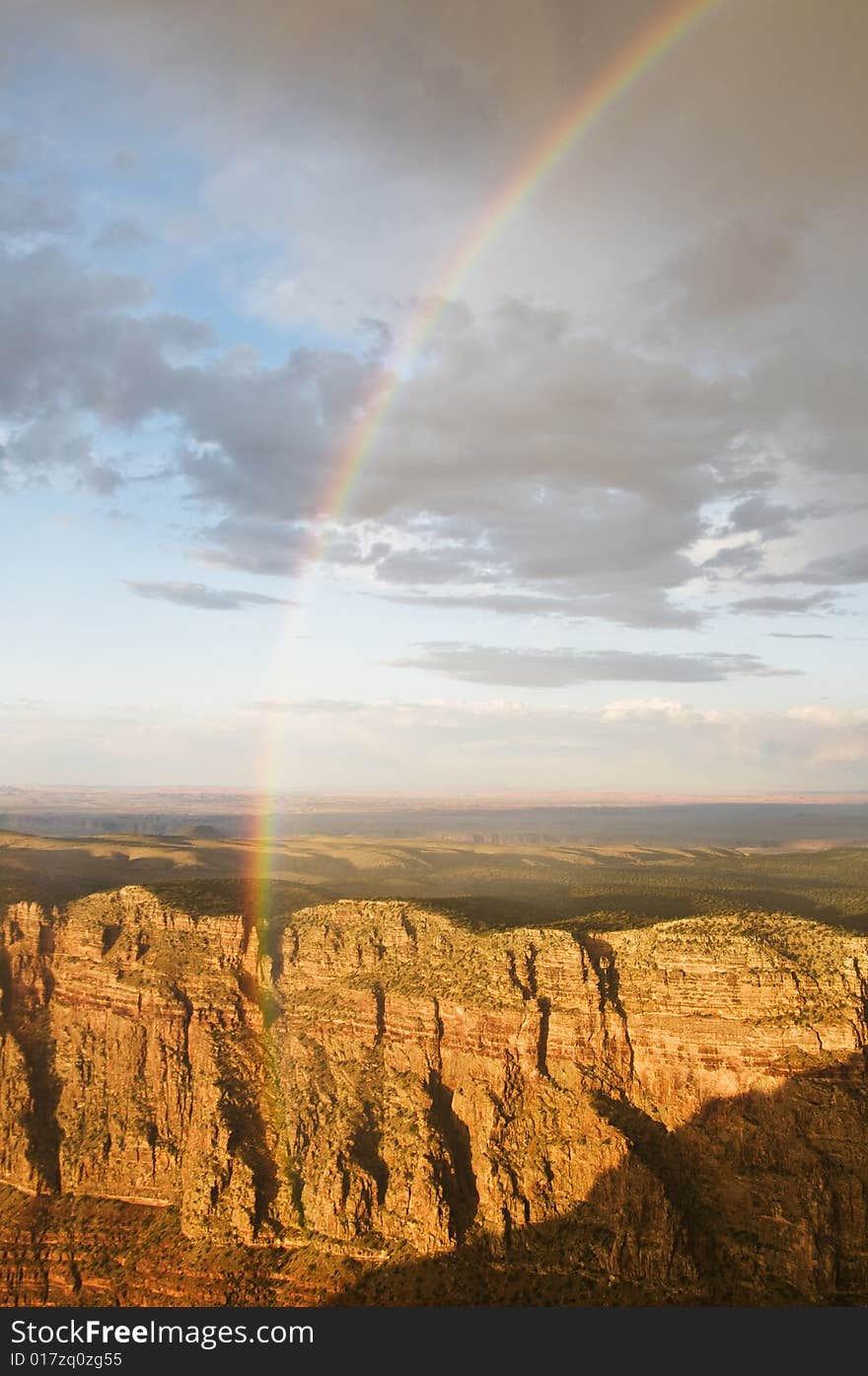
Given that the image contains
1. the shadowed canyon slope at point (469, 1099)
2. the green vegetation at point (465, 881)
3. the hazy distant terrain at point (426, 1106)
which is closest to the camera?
the shadowed canyon slope at point (469, 1099)

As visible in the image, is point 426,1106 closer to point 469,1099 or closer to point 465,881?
point 469,1099

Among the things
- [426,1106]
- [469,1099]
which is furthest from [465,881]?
[469,1099]

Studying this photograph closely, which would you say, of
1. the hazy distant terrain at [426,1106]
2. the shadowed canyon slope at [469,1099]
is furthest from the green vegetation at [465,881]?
the shadowed canyon slope at [469,1099]

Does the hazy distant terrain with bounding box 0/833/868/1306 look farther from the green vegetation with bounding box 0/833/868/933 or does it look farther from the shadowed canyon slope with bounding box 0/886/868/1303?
the green vegetation with bounding box 0/833/868/933

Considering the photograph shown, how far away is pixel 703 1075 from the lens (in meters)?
49.4

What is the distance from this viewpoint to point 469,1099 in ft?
174

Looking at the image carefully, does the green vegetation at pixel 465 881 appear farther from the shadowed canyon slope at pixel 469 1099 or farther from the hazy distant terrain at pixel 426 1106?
the shadowed canyon slope at pixel 469 1099

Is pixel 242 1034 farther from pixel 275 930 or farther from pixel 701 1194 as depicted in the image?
pixel 701 1194

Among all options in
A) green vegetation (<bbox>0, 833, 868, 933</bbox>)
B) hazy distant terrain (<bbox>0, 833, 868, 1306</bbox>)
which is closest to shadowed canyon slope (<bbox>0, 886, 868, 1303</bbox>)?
hazy distant terrain (<bbox>0, 833, 868, 1306</bbox>)

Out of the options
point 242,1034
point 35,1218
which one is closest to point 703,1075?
point 242,1034

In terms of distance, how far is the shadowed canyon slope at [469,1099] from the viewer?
45719mm

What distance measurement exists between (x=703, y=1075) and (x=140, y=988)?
37942 mm

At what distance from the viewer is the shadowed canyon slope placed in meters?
45.7

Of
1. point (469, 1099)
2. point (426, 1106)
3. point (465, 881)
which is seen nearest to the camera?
point (469, 1099)
